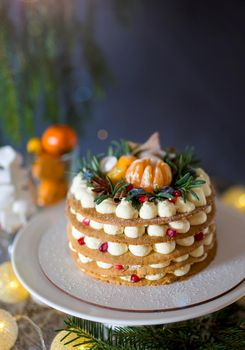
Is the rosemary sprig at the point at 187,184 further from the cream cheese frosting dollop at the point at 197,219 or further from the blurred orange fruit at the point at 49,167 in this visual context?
the blurred orange fruit at the point at 49,167

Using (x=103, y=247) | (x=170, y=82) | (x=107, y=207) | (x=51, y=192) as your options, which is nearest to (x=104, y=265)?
(x=103, y=247)

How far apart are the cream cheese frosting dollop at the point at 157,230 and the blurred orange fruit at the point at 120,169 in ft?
0.64

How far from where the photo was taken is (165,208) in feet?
4.43

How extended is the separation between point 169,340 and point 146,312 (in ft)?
0.43

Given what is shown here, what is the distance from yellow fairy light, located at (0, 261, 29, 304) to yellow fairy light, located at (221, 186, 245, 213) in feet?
2.83

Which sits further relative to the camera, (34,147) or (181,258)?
(34,147)

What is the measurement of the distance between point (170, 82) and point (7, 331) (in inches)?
80.6

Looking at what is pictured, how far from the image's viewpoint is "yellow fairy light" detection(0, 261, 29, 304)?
1549mm

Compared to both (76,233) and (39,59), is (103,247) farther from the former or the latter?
(39,59)

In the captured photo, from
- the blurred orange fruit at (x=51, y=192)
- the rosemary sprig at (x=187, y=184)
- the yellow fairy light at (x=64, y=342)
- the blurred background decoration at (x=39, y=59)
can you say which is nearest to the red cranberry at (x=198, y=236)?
the rosemary sprig at (x=187, y=184)

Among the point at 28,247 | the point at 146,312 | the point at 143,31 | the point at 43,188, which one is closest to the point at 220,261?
the point at 146,312

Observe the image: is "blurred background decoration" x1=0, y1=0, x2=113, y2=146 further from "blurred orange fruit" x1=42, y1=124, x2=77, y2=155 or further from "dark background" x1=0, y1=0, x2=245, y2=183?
"blurred orange fruit" x1=42, y1=124, x2=77, y2=155

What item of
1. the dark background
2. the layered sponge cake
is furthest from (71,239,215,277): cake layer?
the dark background

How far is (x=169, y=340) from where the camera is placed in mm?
1366
